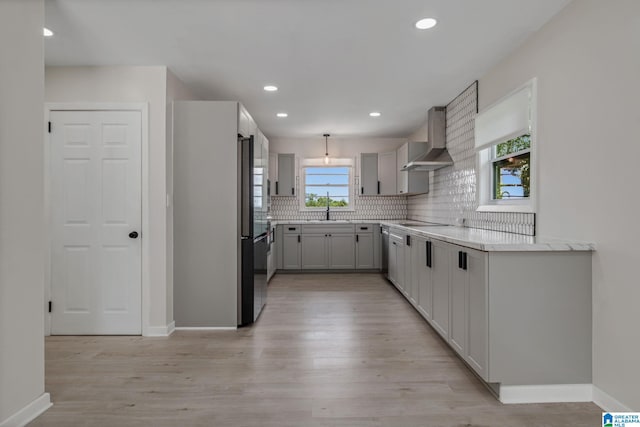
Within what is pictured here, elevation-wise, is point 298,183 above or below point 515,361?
above

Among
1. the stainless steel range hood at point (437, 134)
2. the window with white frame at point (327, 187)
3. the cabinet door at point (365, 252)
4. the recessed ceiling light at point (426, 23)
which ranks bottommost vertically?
the cabinet door at point (365, 252)

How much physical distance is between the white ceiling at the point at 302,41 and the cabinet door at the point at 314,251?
270 cm

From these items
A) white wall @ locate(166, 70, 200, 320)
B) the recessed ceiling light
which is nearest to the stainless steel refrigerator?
white wall @ locate(166, 70, 200, 320)

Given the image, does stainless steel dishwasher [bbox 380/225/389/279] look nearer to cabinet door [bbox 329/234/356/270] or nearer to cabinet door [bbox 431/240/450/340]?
cabinet door [bbox 329/234/356/270]

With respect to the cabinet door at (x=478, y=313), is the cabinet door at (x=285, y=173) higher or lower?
higher

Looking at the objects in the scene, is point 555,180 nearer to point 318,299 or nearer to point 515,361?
point 515,361

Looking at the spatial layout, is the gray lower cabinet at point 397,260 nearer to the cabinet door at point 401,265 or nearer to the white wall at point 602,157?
the cabinet door at point 401,265

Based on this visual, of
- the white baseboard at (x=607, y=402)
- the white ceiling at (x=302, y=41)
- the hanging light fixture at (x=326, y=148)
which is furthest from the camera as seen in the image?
the hanging light fixture at (x=326, y=148)

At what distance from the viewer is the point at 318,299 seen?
461cm

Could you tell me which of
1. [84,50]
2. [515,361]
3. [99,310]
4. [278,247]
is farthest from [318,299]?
[84,50]

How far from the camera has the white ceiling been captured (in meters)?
2.42

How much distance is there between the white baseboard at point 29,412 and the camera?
6.08 feet

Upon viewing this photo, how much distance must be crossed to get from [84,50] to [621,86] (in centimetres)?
384
